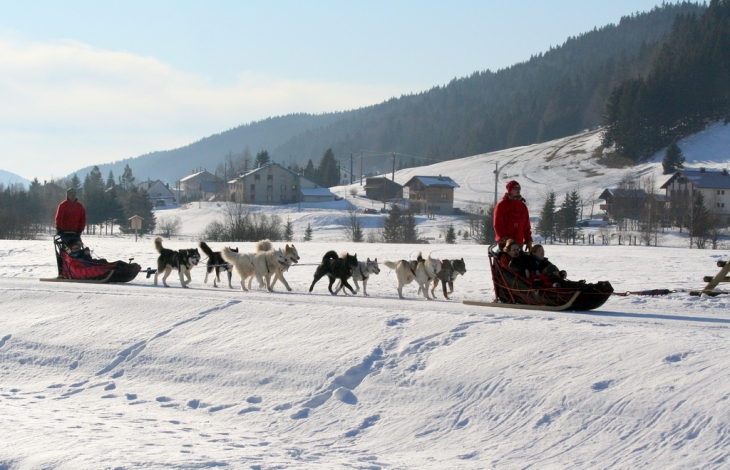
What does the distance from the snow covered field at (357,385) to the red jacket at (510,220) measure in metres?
1.38

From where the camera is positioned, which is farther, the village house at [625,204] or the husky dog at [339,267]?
the village house at [625,204]

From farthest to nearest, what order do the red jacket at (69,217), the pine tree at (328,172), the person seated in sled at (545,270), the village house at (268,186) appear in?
the pine tree at (328,172)
the village house at (268,186)
the red jacket at (69,217)
the person seated in sled at (545,270)

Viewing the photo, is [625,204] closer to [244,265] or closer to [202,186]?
[244,265]

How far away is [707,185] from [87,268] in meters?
68.2

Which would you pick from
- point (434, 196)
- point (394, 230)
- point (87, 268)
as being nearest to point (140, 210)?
point (434, 196)

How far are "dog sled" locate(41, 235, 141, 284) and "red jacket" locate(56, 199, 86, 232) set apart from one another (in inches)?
13.5

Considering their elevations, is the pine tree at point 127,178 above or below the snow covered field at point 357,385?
above

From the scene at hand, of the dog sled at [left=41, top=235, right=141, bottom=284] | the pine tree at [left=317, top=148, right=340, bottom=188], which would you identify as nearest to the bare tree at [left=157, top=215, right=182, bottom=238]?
the dog sled at [left=41, top=235, right=141, bottom=284]

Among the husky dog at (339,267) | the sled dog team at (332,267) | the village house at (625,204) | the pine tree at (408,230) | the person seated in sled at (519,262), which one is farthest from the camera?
the village house at (625,204)

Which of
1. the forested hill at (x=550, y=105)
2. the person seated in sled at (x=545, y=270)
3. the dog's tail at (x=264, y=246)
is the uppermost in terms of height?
the forested hill at (x=550, y=105)

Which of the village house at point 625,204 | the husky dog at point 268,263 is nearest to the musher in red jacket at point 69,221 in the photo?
the husky dog at point 268,263

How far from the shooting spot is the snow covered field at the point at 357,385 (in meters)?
5.89

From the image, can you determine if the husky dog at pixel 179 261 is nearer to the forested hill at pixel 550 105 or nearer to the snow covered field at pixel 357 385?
the snow covered field at pixel 357 385

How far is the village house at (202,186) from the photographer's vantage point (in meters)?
124
